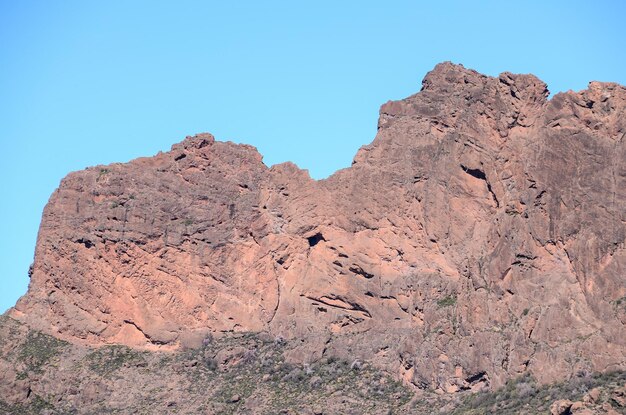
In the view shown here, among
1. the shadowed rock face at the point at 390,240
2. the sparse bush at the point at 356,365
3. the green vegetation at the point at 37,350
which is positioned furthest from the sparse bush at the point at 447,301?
the green vegetation at the point at 37,350

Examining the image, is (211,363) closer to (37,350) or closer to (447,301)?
(37,350)

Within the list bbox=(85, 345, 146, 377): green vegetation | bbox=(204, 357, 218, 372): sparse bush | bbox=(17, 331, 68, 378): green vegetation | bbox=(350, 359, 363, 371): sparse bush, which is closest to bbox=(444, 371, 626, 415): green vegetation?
bbox=(350, 359, 363, 371): sparse bush

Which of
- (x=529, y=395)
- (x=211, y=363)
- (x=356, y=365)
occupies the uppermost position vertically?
(x=211, y=363)

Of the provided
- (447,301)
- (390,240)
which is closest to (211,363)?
(390,240)

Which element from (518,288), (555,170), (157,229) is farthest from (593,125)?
(157,229)

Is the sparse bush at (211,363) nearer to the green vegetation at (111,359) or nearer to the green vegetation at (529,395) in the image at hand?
the green vegetation at (111,359)

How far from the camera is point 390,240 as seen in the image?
14725 cm

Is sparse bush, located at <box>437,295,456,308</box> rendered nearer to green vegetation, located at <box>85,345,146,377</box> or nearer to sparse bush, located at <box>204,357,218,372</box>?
A: sparse bush, located at <box>204,357,218,372</box>

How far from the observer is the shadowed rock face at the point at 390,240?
138125 millimetres

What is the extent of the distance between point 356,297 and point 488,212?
1149 centimetres

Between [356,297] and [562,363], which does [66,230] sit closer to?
[356,297]

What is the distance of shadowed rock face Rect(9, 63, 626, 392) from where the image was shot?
138 metres

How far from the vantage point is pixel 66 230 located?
150625 mm

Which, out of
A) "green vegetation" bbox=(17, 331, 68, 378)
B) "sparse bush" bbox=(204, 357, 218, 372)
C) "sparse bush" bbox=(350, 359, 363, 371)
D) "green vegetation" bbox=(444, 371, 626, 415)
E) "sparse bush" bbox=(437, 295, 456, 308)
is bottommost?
"green vegetation" bbox=(444, 371, 626, 415)
